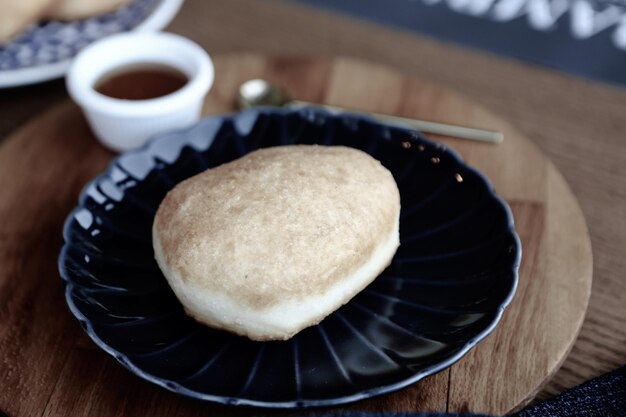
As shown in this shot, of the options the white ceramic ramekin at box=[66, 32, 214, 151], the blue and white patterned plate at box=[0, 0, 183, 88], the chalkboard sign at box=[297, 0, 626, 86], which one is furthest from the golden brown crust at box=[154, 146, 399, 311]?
the chalkboard sign at box=[297, 0, 626, 86]

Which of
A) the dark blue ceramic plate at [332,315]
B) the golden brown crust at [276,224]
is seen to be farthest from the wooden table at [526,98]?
the golden brown crust at [276,224]

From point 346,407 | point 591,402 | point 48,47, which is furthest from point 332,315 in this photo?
point 48,47

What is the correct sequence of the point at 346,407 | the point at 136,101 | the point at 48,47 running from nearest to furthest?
the point at 346,407 → the point at 136,101 → the point at 48,47

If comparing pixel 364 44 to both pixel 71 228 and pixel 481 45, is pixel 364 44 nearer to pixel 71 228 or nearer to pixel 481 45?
pixel 481 45

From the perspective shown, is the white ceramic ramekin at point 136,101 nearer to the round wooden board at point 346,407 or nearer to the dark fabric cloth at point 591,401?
the round wooden board at point 346,407

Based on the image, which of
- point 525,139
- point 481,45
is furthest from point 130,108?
point 481,45

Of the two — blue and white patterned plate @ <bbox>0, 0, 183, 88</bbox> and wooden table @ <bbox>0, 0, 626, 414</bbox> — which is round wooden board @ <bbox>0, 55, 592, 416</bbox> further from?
blue and white patterned plate @ <bbox>0, 0, 183, 88</bbox>

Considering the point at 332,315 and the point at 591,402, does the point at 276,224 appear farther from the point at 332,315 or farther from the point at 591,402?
the point at 591,402
